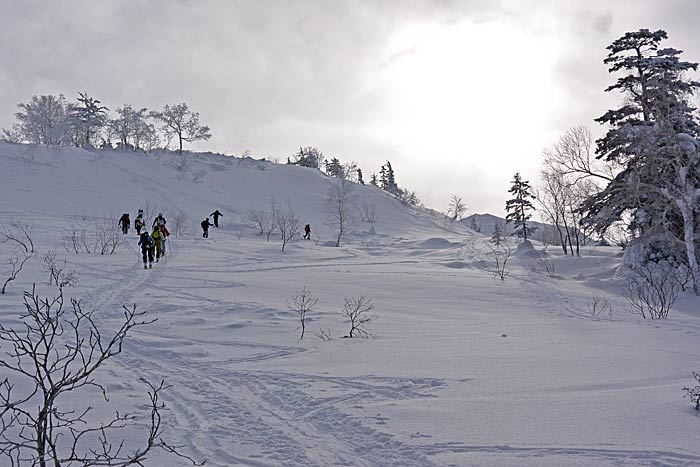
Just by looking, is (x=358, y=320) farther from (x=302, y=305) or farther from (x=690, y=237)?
(x=690, y=237)

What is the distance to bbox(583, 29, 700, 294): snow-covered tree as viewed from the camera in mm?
18391

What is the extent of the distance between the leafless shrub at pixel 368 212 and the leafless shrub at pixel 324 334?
2090 inches

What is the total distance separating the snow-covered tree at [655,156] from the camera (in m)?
18.4

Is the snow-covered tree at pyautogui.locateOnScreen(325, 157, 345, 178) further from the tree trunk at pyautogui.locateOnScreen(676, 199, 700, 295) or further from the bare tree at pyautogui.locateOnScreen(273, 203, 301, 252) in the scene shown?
the tree trunk at pyautogui.locateOnScreen(676, 199, 700, 295)

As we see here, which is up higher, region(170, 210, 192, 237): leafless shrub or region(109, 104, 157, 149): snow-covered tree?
region(109, 104, 157, 149): snow-covered tree

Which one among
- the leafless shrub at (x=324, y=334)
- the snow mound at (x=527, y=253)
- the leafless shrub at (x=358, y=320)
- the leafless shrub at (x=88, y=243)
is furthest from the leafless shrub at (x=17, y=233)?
the snow mound at (x=527, y=253)

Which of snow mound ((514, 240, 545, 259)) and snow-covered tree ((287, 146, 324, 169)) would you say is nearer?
snow mound ((514, 240, 545, 259))

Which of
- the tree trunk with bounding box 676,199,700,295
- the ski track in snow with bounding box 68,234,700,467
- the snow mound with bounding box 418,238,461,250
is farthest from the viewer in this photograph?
the snow mound with bounding box 418,238,461,250

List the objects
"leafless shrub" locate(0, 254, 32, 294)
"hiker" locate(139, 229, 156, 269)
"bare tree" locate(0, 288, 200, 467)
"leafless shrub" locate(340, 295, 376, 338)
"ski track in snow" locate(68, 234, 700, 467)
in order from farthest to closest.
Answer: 1. "hiker" locate(139, 229, 156, 269)
2. "leafless shrub" locate(0, 254, 32, 294)
3. "leafless shrub" locate(340, 295, 376, 338)
4. "ski track in snow" locate(68, 234, 700, 467)
5. "bare tree" locate(0, 288, 200, 467)

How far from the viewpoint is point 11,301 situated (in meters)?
9.91

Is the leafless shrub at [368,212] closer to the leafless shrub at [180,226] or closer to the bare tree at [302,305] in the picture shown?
the leafless shrub at [180,226]

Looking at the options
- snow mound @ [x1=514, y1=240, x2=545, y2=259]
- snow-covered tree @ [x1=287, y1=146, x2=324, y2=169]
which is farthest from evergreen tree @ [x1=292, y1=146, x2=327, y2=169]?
snow mound @ [x1=514, y1=240, x2=545, y2=259]

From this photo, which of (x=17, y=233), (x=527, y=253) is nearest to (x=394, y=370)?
(x=17, y=233)

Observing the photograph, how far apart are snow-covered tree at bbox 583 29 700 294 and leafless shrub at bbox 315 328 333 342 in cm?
1487
